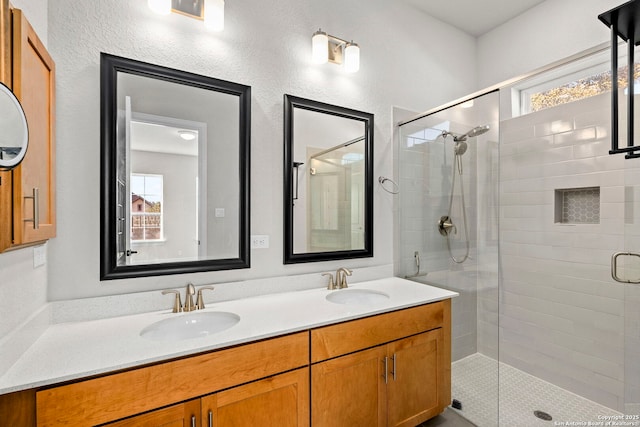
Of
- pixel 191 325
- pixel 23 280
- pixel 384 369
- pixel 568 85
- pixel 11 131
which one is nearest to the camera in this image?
pixel 11 131

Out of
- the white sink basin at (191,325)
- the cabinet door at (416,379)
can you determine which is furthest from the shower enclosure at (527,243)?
the white sink basin at (191,325)

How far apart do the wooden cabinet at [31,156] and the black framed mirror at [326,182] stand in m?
1.13

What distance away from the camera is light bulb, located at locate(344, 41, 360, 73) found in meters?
2.12

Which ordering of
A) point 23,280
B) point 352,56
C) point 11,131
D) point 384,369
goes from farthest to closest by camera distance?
point 352,56 < point 384,369 < point 23,280 < point 11,131

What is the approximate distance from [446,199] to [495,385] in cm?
121

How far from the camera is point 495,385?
1.87 metres

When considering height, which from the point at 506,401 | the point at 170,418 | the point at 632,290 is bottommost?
the point at 506,401

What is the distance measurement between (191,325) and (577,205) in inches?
105

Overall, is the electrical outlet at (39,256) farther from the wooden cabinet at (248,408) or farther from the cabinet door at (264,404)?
the cabinet door at (264,404)

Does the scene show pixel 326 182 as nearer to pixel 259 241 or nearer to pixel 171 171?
pixel 259 241

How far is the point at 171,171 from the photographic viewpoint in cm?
166

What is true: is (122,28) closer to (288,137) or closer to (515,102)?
(288,137)

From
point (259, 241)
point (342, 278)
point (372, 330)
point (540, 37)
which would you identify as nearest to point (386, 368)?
point (372, 330)

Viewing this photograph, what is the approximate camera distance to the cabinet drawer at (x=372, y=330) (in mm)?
1445
